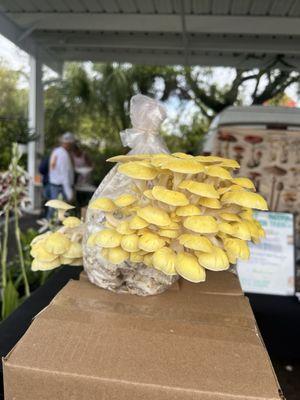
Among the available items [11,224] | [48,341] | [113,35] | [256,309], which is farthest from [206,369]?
[11,224]

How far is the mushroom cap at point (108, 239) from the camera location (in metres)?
0.95

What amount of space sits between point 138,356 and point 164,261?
223mm

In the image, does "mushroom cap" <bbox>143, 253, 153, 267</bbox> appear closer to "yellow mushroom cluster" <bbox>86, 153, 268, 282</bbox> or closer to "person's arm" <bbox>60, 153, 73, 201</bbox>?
"yellow mushroom cluster" <bbox>86, 153, 268, 282</bbox>

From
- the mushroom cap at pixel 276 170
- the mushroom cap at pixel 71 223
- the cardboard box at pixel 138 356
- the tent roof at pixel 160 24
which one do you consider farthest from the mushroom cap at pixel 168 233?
the tent roof at pixel 160 24

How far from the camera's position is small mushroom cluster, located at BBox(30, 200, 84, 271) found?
3.82ft

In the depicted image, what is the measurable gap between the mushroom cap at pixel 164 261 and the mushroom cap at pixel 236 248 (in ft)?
0.57

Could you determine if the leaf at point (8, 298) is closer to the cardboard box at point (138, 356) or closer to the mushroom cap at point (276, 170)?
the cardboard box at point (138, 356)

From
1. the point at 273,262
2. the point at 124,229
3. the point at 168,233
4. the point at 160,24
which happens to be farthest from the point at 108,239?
the point at 160,24

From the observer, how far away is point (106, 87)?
9445 millimetres

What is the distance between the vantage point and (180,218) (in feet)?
3.22

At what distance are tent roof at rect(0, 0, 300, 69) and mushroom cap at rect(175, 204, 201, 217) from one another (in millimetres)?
3457

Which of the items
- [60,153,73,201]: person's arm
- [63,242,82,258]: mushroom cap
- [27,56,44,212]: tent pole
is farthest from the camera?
[27,56,44,212]: tent pole

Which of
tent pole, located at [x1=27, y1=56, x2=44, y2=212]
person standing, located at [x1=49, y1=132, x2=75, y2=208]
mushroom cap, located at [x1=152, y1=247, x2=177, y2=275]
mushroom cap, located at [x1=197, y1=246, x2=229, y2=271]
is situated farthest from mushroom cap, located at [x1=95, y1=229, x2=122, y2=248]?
tent pole, located at [x1=27, y1=56, x2=44, y2=212]

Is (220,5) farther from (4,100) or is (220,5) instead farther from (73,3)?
(4,100)
